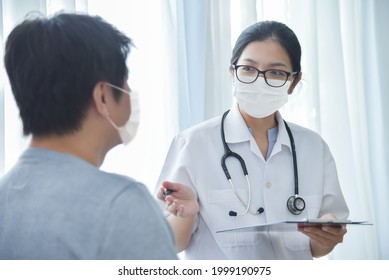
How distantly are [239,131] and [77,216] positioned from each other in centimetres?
92

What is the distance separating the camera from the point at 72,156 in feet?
3.19

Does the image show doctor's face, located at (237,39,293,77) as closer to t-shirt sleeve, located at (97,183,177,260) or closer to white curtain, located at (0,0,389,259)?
white curtain, located at (0,0,389,259)

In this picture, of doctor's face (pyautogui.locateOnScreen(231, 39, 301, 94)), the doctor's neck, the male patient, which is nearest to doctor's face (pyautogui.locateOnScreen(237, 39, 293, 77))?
doctor's face (pyautogui.locateOnScreen(231, 39, 301, 94))

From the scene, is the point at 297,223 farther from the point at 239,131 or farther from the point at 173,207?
the point at 239,131

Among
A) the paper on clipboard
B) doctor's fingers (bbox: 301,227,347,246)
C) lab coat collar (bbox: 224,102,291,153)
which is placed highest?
lab coat collar (bbox: 224,102,291,153)

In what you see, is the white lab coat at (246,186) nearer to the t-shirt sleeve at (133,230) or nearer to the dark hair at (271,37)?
the dark hair at (271,37)

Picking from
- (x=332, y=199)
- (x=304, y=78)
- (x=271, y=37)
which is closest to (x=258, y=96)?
(x=271, y=37)

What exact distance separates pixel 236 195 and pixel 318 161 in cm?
32

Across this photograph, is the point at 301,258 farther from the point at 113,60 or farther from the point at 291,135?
the point at 113,60

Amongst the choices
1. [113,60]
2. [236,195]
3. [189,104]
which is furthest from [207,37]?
[113,60]

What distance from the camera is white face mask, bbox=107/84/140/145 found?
3.53 feet

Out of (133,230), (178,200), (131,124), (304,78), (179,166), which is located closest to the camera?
(133,230)

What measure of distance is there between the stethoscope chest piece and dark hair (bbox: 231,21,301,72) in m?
0.41

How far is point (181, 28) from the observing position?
2.17 meters
